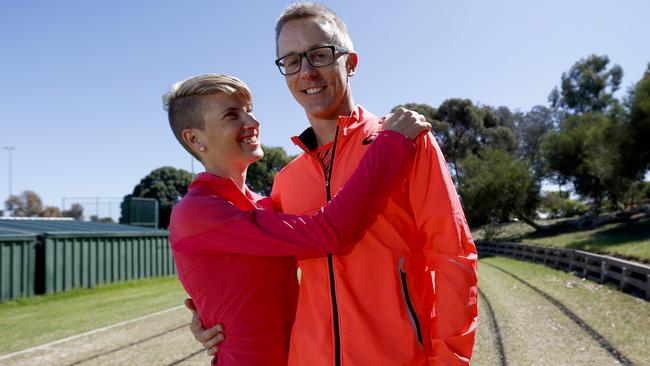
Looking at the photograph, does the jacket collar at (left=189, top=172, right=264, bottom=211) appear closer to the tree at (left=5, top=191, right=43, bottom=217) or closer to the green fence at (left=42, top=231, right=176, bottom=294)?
the green fence at (left=42, top=231, right=176, bottom=294)

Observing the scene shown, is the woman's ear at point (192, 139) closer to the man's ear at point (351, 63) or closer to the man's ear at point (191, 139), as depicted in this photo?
the man's ear at point (191, 139)

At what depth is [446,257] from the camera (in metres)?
1.91

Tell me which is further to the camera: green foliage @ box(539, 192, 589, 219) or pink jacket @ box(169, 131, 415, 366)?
green foliage @ box(539, 192, 589, 219)

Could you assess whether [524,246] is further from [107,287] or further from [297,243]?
[297,243]

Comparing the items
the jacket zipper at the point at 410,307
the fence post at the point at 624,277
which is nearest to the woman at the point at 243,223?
the jacket zipper at the point at 410,307

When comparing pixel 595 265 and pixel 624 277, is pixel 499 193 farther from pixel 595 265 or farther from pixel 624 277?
pixel 624 277

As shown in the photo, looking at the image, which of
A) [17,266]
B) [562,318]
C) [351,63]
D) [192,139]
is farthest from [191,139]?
[17,266]

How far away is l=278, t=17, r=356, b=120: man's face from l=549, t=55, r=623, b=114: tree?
187ft

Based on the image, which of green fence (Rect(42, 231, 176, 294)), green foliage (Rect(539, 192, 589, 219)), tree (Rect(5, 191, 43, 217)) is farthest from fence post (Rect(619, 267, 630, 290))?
tree (Rect(5, 191, 43, 217))

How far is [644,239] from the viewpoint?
1908 centimetres

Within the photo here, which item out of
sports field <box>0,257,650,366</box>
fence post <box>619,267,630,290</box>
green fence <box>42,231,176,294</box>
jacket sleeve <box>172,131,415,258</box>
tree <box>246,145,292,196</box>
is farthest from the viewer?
tree <box>246,145,292,196</box>

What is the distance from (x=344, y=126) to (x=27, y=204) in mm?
70271

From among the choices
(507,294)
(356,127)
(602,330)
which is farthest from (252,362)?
(507,294)

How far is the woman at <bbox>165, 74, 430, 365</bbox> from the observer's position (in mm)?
1988
